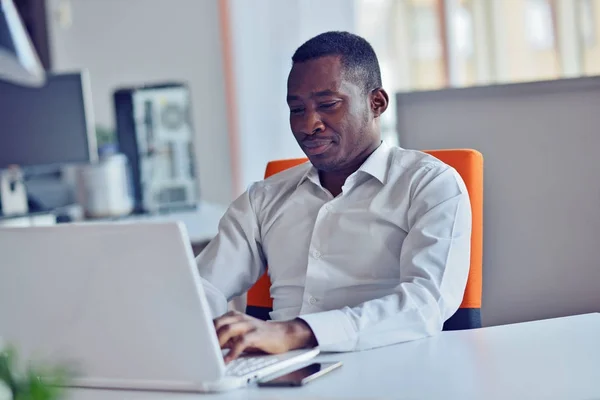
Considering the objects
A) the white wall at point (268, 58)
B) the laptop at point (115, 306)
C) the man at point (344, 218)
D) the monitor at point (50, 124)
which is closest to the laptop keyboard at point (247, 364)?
the laptop at point (115, 306)

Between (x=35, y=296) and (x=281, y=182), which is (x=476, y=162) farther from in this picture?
(x=35, y=296)

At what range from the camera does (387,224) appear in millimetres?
1658

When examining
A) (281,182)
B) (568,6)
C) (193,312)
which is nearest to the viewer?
(193,312)

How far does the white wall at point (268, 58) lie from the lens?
4707 mm

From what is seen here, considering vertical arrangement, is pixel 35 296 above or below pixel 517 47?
below

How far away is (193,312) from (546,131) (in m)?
1.20

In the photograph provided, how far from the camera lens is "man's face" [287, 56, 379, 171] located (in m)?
1.68

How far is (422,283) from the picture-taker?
1.46 m

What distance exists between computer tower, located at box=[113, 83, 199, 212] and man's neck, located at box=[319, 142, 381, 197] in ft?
6.07

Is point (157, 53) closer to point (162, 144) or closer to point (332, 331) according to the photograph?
point (162, 144)

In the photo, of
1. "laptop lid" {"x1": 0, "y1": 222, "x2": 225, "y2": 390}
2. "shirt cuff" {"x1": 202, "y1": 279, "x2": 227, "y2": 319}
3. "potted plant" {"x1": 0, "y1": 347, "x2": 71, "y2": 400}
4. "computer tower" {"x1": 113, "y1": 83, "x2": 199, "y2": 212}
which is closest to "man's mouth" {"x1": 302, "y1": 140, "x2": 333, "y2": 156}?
"shirt cuff" {"x1": 202, "y1": 279, "x2": 227, "y2": 319}

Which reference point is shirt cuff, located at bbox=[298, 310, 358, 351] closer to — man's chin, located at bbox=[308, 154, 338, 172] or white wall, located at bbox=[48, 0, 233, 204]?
man's chin, located at bbox=[308, 154, 338, 172]

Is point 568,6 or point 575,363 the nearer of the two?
point 575,363

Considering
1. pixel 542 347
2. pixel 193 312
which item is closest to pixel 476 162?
pixel 542 347
